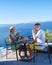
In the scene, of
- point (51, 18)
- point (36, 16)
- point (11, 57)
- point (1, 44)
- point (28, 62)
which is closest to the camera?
point (28, 62)

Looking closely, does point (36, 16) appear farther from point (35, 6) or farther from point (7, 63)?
point (7, 63)

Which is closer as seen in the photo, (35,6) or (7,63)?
(7,63)

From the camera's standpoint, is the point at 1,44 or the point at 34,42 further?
the point at 1,44

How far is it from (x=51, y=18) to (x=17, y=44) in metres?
6.89

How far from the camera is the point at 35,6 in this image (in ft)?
47.0

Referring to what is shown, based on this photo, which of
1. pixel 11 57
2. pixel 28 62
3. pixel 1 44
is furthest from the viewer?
pixel 1 44

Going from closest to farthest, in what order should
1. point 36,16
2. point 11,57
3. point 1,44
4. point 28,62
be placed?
point 28,62
point 11,57
point 1,44
point 36,16

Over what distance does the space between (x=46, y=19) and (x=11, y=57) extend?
7280 millimetres

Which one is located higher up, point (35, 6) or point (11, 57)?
point (35, 6)

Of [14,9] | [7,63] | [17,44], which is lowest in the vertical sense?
[7,63]

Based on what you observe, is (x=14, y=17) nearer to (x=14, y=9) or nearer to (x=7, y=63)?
(x=14, y=9)

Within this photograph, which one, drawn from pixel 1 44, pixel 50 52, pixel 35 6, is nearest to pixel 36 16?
pixel 35 6

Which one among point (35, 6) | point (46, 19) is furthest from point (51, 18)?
point (35, 6)

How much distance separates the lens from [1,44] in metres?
8.63
